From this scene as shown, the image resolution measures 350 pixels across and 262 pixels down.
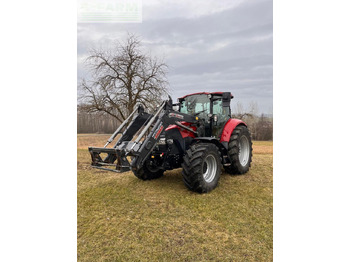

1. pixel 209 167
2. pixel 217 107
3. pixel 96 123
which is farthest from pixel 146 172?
pixel 96 123

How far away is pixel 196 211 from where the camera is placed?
360 cm

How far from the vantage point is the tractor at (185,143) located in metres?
3.92

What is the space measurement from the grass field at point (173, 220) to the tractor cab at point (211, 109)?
1.10 m

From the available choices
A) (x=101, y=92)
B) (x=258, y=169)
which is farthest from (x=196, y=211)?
(x=101, y=92)

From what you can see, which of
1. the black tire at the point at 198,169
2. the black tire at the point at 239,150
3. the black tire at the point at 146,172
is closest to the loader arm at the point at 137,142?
the black tire at the point at 198,169

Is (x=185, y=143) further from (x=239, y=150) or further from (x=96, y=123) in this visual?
(x=96, y=123)

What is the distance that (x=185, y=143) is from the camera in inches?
196

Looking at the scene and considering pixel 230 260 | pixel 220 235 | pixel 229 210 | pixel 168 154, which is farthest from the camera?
pixel 168 154

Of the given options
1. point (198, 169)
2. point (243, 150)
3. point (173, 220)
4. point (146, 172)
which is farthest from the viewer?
point (243, 150)

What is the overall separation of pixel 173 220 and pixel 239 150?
2965 millimetres

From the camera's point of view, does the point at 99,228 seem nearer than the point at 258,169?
Yes

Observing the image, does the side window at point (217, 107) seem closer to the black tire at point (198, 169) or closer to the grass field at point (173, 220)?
the black tire at point (198, 169)
